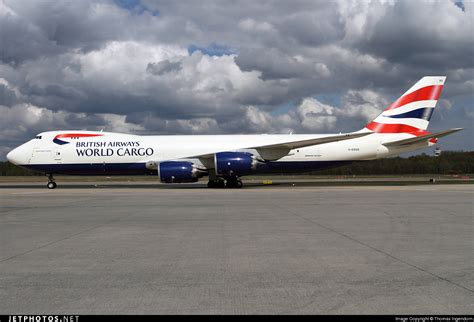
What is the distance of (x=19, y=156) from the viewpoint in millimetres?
30609

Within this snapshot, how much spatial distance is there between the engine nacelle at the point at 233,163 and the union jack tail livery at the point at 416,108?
9574 mm

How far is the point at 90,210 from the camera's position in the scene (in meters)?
15.3

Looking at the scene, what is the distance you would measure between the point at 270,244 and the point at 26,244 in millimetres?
4671

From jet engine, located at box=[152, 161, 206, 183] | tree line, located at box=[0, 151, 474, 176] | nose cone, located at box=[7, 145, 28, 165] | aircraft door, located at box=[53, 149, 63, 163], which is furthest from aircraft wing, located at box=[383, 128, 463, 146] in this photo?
tree line, located at box=[0, 151, 474, 176]

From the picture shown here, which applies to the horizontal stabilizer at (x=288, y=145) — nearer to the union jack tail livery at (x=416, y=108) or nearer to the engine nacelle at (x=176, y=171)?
the union jack tail livery at (x=416, y=108)

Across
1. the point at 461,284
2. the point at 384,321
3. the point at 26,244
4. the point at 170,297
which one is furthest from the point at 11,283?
the point at 461,284

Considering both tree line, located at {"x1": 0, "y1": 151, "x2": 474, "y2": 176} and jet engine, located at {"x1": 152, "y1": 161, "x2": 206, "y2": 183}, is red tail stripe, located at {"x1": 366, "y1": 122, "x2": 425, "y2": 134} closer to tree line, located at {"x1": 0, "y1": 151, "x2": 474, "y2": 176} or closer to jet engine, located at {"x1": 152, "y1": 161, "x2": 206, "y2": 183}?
jet engine, located at {"x1": 152, "y1": 161, "x2": 206, "y2": 183}

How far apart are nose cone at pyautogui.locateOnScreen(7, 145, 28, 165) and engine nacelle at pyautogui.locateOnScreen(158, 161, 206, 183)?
10076mm

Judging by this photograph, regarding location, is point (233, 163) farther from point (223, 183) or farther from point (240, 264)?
point (240, 264)

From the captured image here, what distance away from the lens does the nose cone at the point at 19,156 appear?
30.6m

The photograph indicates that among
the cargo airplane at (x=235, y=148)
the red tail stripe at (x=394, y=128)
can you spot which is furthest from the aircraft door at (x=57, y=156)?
the red tail stripe at (x=394, y=128)

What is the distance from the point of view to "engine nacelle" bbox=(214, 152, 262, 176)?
90.0ft

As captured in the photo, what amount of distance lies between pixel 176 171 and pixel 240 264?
20.9 m

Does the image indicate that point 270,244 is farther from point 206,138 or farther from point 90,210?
point 206,138
